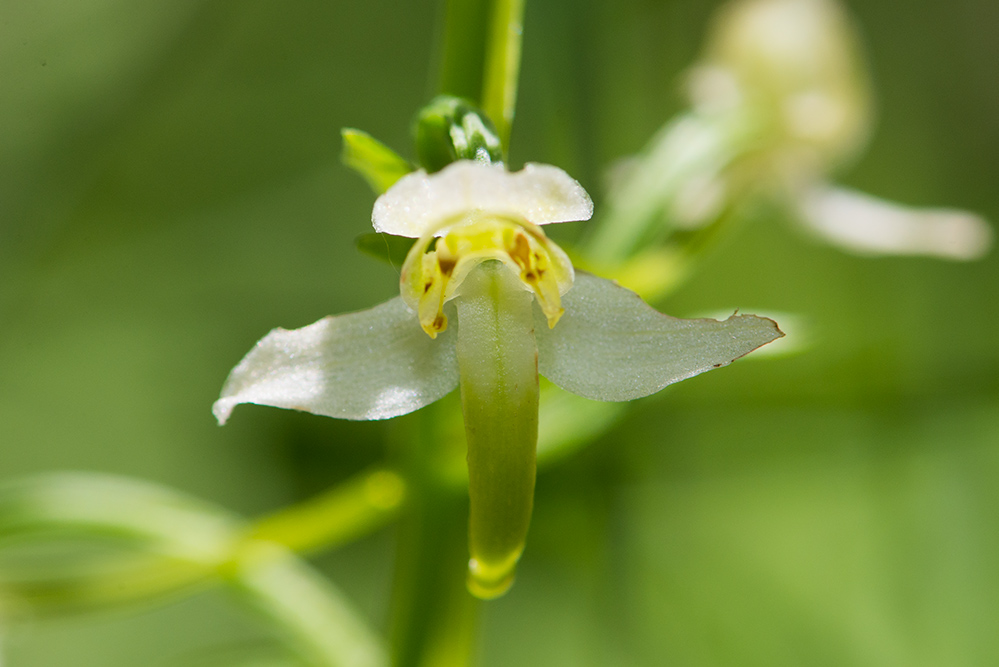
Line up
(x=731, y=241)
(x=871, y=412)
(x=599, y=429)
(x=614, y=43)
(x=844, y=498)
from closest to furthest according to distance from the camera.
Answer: (x=599, y=429) < (x=614, y=43) < (x=871, y=412) < (x=844, y=498) < (x=731, y=241)

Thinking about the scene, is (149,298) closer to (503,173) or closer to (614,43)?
(614,43)

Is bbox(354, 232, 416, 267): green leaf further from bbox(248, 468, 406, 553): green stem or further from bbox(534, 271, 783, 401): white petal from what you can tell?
bbox(248, 468, 406, 553): green stem


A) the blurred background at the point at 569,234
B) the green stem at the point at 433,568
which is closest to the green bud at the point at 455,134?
the green stem at the point at 433,568

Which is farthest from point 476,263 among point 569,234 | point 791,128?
point 569,234

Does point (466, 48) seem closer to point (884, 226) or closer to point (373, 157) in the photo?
point (373, 157)

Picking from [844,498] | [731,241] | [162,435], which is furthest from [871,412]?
[162,435]

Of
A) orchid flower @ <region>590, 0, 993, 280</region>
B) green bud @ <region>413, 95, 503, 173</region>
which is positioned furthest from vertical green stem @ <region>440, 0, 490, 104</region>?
orchid flower @ <region>590, 0, 993, 280</region>

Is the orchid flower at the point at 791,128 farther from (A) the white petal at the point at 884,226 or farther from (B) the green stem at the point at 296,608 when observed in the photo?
(B) the green stem at the point at 296,608
